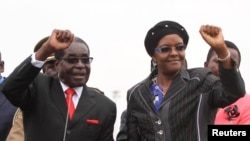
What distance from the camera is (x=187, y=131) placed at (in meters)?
5.89

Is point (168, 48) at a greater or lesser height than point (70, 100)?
greater

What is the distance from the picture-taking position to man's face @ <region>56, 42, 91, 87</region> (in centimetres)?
650

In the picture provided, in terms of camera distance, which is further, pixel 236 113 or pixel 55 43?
pixel 236 113

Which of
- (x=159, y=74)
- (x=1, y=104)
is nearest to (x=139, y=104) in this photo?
(x=159, y=74)

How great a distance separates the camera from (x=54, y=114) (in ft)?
20.6

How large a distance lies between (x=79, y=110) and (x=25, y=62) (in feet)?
2.60

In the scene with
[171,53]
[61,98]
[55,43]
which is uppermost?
[55,43]

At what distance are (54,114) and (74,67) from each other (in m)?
0.53

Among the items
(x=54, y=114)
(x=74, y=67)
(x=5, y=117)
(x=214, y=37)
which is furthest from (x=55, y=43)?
(x=5, y=117)

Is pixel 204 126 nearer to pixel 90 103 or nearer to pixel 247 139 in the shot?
pixel 247 139

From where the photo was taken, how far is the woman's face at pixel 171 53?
6.04m

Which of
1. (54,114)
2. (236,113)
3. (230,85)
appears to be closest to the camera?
(230,85)

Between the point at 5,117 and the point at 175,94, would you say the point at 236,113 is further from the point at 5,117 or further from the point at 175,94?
the point at 5,117

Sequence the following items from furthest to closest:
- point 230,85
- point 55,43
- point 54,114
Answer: point 54,114 < point 55,43 < point 230,85
